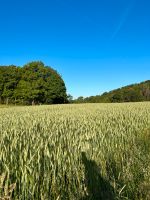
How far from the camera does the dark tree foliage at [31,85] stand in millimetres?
67750

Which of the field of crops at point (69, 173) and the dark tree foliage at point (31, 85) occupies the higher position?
the dark tree foliage at point (31, 85)

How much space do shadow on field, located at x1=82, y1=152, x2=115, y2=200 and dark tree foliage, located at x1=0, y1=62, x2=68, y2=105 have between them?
61740mm

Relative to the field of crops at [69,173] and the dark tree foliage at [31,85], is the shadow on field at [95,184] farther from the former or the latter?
the dark tree foliage at [31,85]

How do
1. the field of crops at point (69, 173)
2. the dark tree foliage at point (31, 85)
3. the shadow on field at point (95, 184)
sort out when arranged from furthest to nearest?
the dark tree foliage at point (31, 85), the shadow on field at point (95, 184), the field of crops at point (69, 173)

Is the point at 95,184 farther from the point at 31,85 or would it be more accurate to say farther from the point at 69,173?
the point at 31,85

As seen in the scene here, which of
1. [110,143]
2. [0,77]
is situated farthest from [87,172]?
[0,77]

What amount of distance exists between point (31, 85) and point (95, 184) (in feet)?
215

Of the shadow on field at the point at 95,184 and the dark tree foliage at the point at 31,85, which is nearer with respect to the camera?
the shadow on field at the point at 95,184

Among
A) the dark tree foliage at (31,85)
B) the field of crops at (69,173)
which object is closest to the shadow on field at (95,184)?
the field of crops at (69,173)

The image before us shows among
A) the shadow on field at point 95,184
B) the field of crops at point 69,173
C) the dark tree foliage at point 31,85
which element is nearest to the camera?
the field of crops at point 69,173

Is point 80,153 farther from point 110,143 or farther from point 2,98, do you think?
point 2,98

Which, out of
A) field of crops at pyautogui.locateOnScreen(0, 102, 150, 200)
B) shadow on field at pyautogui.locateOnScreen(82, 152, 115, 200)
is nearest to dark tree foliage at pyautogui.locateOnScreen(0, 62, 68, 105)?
field of crops at pyautogui.locateOnScreen(0, 102, 150, 200)

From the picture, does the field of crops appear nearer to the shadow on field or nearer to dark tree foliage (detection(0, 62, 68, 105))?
the shadow on field

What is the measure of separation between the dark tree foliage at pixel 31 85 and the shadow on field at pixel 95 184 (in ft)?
203
